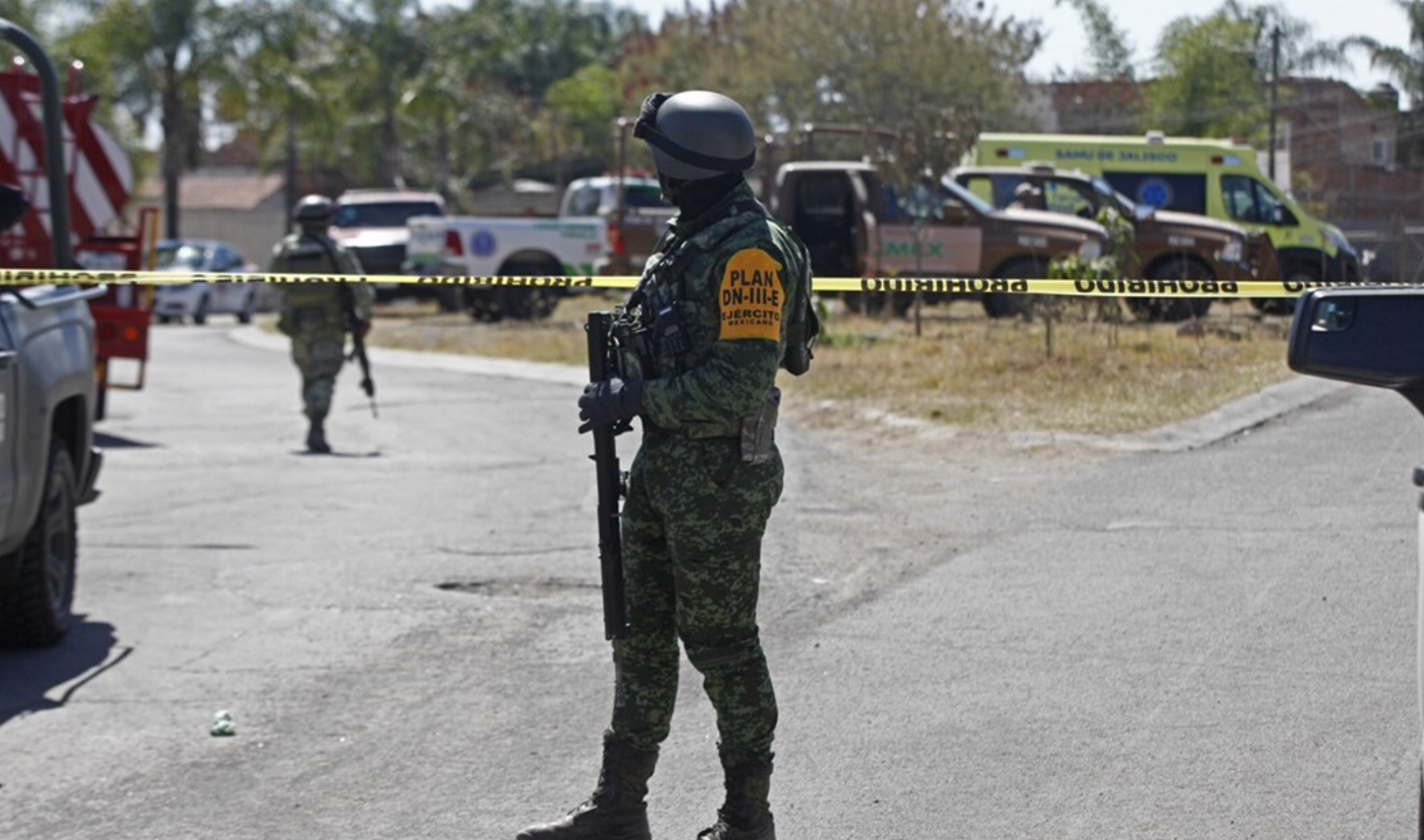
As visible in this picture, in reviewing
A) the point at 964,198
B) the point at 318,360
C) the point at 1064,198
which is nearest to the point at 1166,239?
the point at 1064,198

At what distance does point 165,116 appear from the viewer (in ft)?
155

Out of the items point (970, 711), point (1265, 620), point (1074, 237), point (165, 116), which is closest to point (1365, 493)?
point (1265, 620)

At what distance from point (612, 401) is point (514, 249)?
2234cm

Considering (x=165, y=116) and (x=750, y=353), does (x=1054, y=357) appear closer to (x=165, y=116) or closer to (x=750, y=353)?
(x=750, y=353)

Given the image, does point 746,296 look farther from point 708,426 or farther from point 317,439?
point 317,439

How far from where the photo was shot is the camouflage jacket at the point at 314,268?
1309 cm

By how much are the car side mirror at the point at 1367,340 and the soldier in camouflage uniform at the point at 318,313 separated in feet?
33.8

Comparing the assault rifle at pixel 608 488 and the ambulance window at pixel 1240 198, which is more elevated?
the ambulance window at pixel 1240 198

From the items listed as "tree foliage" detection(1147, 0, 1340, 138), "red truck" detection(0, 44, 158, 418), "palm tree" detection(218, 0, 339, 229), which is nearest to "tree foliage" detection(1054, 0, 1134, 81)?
"tree foliage" detection(1147, 0, 1340, 138)

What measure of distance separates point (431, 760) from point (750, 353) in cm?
196

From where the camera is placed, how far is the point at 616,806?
4617 mm

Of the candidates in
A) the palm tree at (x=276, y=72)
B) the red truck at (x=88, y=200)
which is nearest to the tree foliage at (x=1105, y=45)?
the palm tree at (x=276, y=72)

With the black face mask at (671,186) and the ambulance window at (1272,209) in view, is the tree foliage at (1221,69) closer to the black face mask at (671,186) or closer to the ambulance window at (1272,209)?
the ambulance window at (1272,209)

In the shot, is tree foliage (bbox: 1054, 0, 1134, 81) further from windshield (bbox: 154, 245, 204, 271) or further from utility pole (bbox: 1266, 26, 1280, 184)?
windshield (bbox: 154, 245, 204, 271)
